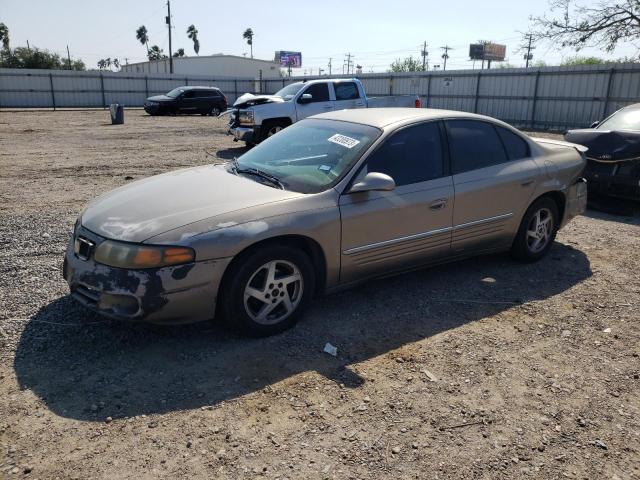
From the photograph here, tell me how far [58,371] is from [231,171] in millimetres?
2098

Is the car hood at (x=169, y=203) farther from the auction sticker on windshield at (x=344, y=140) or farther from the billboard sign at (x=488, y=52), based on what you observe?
the billboard sign at (x=488, y=52)

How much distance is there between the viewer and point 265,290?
3.70m

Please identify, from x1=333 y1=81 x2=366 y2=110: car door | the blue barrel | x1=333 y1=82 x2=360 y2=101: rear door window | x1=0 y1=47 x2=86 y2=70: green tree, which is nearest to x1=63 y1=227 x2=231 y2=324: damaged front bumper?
x1=333 y1=81 x2=366 y2=110: car door

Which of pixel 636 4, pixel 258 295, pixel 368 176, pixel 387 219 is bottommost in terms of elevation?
pixel 258 295

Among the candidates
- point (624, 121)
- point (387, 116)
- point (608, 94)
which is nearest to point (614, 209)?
point (624, 121)

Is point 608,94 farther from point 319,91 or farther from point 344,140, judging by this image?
point 344,140

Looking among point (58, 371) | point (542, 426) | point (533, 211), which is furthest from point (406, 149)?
point (58, 371)

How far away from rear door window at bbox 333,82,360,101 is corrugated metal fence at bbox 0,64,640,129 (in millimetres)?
10656

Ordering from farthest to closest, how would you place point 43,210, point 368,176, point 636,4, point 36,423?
point 636,4 → point 43,210 → point 368,176 → point 36,423

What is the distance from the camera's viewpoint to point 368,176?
154 inches

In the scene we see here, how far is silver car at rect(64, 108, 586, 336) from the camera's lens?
339 cm

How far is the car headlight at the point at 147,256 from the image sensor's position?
3.31 meters

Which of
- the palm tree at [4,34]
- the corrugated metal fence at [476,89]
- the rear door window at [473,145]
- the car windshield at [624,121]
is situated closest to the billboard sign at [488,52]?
the corrugated metal fence at [476,89]

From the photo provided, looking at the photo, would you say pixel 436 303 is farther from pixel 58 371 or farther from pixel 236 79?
pixel 236 79
